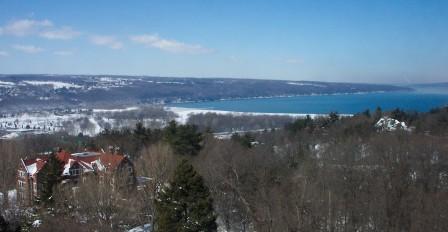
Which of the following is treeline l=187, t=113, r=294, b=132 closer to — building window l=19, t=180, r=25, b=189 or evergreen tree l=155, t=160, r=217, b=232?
building window l=19, t=180, r=25, b=189

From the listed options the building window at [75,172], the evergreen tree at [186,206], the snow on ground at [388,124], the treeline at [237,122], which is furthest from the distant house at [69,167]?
the treeline at [237,122]

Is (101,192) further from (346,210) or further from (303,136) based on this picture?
(303,136)

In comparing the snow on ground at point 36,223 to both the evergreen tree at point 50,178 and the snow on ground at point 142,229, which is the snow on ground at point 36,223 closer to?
the evergreen tree at point 50,178

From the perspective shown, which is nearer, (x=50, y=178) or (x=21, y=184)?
(x=50, y=178)

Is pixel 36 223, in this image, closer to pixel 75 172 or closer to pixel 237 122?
pixel 75 172

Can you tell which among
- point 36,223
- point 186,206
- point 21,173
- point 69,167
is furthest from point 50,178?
point 186,206

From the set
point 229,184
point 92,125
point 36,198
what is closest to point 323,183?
point 229,184

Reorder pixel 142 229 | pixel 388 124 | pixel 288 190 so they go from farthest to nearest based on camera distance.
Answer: pixel 388 124
pixel 142 229
pixel 288 190
